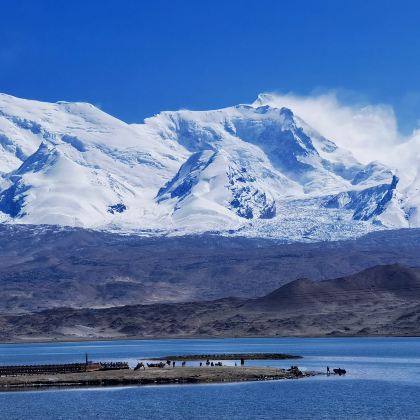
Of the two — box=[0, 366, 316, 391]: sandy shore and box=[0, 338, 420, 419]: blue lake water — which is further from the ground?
box=[0, 366, 316, 391]: sandy shore

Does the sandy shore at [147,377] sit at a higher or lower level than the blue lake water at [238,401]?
higher

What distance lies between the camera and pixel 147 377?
154000 mm

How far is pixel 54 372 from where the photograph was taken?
543 feet

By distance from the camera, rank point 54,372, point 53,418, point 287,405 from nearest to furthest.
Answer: point 53,418 → point 287,405 → point 54,372

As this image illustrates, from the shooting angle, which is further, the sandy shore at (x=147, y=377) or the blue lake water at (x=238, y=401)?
the sandy shore at (x=147, y=377)

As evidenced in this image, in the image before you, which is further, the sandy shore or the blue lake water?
the sandy shore

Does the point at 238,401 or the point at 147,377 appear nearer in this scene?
the point at 238,401

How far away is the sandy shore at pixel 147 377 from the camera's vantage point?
149125 millimetres

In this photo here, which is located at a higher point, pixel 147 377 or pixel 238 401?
pixel 147 377

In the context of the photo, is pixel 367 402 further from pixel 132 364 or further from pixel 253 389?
pixel 132 364

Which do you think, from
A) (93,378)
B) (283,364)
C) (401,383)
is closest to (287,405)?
(401,383)

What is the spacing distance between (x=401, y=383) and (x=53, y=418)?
162 feet

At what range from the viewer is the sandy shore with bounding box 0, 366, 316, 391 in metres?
149

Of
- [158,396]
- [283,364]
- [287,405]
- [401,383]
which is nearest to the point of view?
[287,405]
